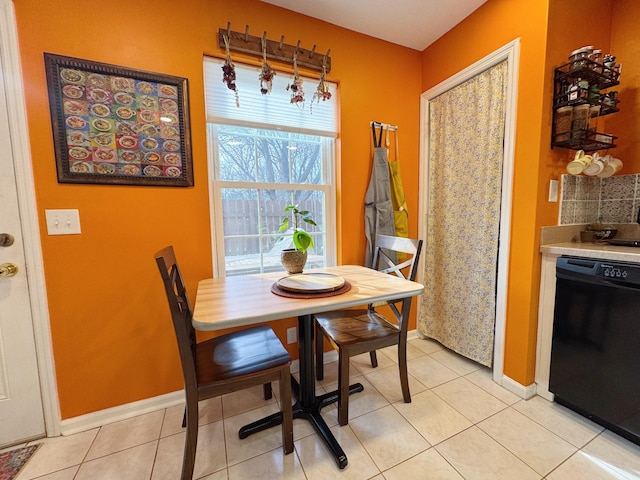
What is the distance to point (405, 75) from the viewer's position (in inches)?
84.0

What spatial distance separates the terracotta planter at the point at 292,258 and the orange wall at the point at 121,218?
0.51 meters

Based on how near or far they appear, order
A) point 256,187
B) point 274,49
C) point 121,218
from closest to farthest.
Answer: point 121,218 → point 274,49 → point 256,187

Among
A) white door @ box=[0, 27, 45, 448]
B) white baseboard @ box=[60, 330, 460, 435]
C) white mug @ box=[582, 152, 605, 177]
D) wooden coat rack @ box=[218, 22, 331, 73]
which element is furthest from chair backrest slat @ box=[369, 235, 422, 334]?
white door @ box=[0, 27, 45, 448]

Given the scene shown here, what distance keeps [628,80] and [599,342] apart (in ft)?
5.29

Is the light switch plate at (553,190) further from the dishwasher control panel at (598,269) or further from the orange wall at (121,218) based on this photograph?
the orange wall at (121,218)

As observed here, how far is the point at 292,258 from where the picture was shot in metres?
1.52

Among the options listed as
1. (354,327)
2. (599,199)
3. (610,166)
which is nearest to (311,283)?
(354,327)

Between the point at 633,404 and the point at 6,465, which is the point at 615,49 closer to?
the point at 633,404

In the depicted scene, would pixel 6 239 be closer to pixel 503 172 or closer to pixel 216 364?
pixel 216 364

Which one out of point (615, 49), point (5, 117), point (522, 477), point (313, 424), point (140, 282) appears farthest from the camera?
point (615, 49)

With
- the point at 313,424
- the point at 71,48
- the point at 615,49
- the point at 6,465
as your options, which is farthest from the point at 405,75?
the point at 6,465

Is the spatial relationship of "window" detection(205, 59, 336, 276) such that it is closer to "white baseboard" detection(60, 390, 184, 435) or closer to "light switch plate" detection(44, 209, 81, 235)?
"light switch plate" detection(44, 209, 81, 235)

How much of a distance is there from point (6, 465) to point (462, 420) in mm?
2247

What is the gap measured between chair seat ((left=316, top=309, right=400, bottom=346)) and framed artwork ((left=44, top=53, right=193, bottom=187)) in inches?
47.2
